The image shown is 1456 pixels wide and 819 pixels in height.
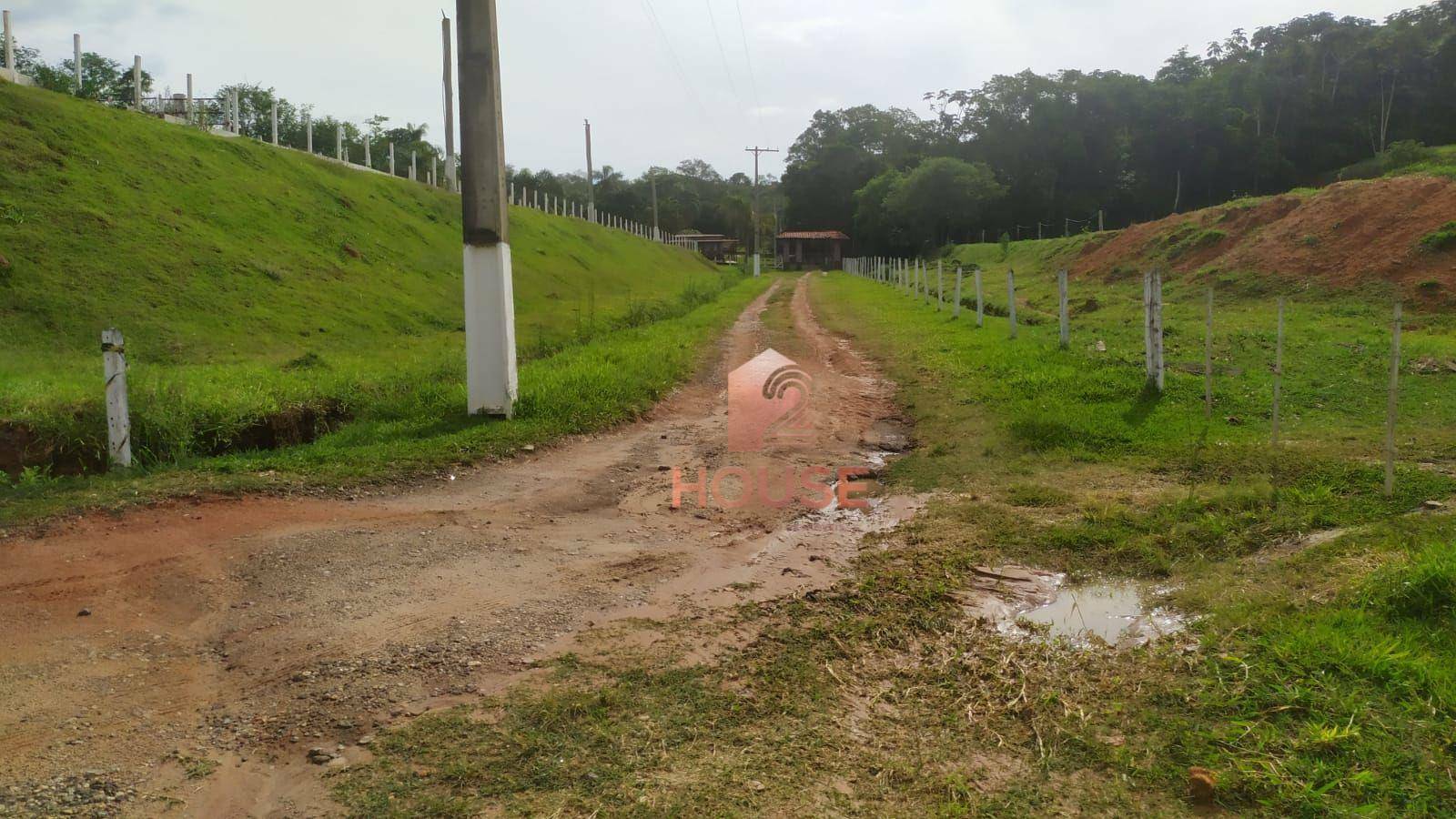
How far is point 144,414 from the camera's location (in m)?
7.44

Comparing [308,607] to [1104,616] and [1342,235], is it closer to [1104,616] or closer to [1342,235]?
[1104,616]

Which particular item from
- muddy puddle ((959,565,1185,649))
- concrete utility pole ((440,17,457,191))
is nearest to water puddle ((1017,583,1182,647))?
muddy puddle ((959,565,1185,649))

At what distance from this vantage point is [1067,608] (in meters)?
4.71

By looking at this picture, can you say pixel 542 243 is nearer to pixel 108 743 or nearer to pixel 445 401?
pixel 445 401

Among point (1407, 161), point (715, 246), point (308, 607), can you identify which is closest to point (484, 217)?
point (308, 607)

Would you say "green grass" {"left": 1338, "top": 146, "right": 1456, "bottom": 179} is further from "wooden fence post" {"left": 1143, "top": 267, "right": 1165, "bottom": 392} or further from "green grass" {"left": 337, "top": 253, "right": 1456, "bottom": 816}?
"green grass" {"left": 337, "top": 253, "right": 1456, "bottom": 816}

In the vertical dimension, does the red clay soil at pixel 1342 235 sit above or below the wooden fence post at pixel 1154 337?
above

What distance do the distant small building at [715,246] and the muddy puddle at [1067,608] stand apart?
8055 cm

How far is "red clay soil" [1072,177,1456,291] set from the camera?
16.8m

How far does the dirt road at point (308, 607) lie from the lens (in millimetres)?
3275

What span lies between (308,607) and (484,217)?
5.13 metres

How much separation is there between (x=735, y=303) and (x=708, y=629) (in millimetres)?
24319

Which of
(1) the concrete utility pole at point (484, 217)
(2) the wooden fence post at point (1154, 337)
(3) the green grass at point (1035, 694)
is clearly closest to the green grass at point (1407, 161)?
(2) the wooden fence post at point (1154, 337)

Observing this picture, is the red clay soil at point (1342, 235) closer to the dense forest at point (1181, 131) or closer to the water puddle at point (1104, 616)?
the water puddle at point (1104, 616)
